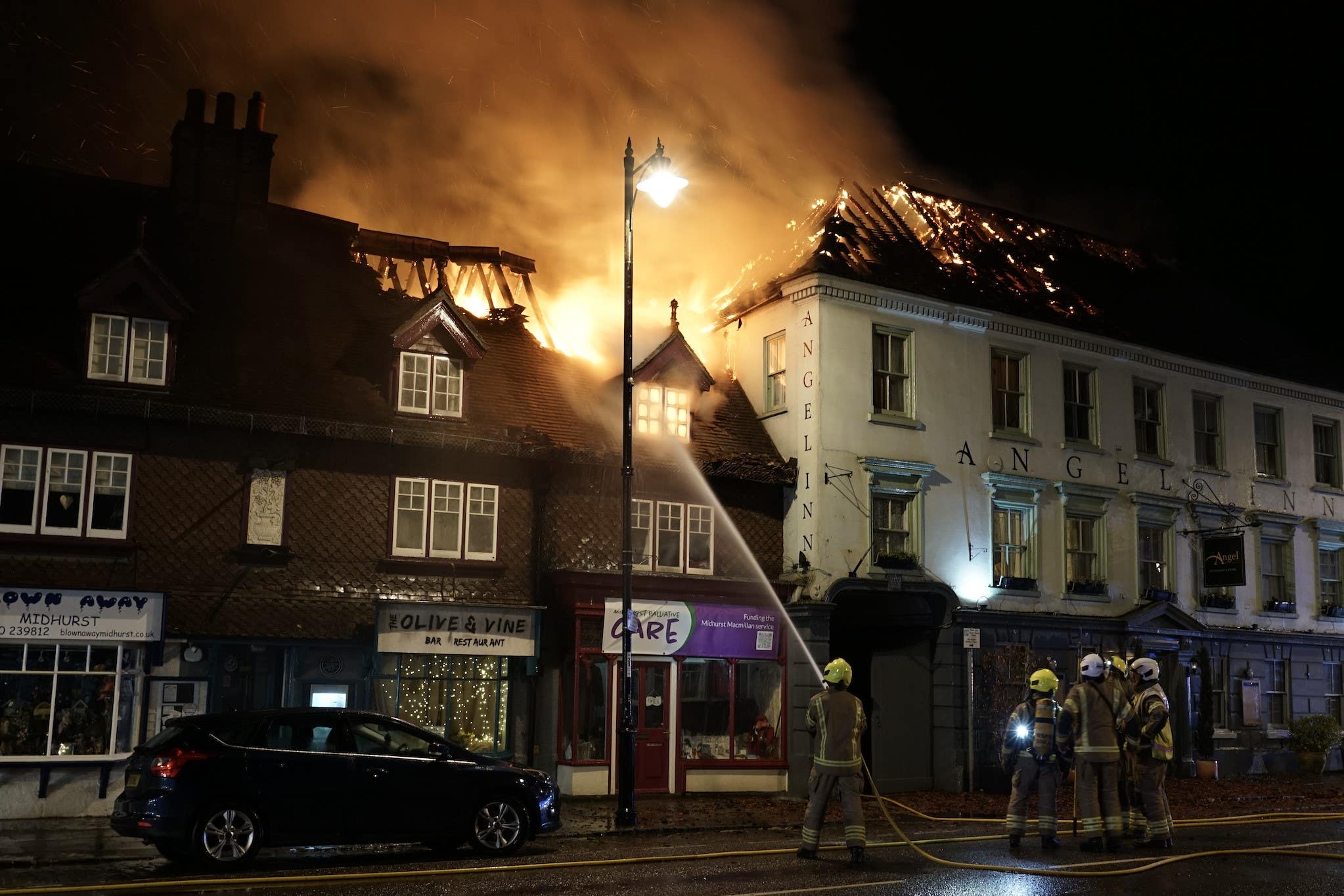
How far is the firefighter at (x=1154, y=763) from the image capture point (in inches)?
547

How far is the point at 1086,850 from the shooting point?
43.6 feet

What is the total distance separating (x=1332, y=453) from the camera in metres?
31.7

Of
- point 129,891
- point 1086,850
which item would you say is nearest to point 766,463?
point 1086,850

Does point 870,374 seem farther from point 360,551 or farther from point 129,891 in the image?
point 129,891

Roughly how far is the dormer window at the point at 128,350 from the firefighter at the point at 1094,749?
45.3ft

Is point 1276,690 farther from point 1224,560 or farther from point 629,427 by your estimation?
point 629,427

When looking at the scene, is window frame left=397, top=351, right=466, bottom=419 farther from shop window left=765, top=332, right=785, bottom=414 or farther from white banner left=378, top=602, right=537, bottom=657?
shop window left=765, top=332, right=785, bottom=414

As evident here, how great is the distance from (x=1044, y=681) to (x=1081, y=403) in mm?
14451

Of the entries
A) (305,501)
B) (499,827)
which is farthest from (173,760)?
(305,501)

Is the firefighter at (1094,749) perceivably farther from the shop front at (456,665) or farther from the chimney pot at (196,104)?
the chimney pot at (196,104)

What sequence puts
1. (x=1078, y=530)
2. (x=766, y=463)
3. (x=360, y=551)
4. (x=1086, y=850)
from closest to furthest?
(x=1086, y=850)
(x=360, y=551)
(x=766, y=463)
(x=1078, y=530)

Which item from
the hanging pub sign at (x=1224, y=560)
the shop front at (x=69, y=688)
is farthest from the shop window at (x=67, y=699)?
the hanging pub sign at (x=1224, y=560)

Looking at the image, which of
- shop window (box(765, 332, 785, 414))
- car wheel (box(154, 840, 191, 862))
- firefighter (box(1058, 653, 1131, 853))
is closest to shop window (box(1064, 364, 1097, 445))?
shop window (box(765, 332, 785, 414))

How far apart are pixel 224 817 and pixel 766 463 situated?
13188 mm
